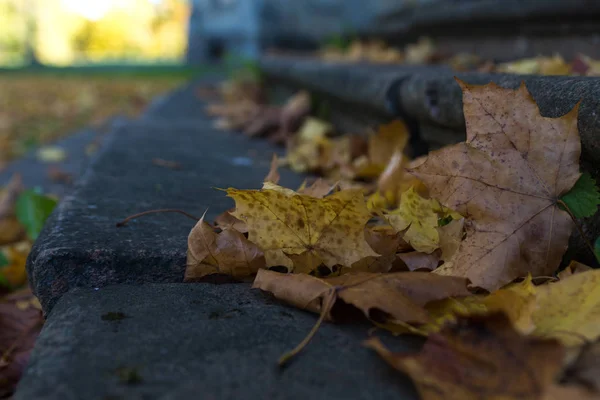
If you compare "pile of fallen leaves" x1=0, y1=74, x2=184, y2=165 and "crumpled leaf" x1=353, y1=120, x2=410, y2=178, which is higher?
"crumpled leaf" x1=353, y1=120, x2=410, y2=178

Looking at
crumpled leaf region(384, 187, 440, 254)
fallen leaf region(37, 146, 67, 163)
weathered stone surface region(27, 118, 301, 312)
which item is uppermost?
crumpled leaf region(384, 187, 440, 254)

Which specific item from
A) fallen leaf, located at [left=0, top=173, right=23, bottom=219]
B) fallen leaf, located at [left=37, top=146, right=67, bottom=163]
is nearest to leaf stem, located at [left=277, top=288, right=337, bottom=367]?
fallen leaf, located at [left=0, top=173, right=23, bottom=219]

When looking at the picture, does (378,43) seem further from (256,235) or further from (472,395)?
(472,395)

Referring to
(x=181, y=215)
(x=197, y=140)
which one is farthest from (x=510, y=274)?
(x=197, y=140)

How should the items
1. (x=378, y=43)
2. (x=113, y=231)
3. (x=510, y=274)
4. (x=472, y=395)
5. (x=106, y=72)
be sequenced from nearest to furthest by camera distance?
(x=472, y=395)
(x=510, y=274)
(x=113, y=231)
(x=378, y=43)
(x=106, y=72)

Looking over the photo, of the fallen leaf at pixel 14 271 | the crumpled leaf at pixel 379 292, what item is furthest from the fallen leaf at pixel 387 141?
the fallen leaf at pixel 14 271

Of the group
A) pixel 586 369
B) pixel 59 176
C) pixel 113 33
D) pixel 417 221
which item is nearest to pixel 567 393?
pixel 586 369

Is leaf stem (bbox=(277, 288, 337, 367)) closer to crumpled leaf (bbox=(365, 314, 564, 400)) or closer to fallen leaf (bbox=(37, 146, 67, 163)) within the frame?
crumpled leaf (bbox=(365, 314, 564, 400))
